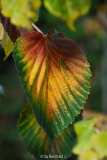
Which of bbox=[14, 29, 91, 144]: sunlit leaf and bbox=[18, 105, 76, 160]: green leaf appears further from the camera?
bbox=[18, 105, 76, 160]: green leaf

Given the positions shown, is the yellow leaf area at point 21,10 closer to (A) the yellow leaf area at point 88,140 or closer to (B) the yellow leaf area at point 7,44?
(B) the yellow leaf area at point 7,44

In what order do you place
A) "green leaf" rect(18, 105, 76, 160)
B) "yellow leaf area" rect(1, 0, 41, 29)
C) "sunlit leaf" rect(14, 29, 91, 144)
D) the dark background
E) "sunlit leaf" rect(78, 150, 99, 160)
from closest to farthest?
"yellow leaf area" rect(1, 0, 41, 29) < "sunlit leaf" rect(14, 29, 91, 144) < "green leaf" rect(18, 105, 76, 160) < "sunlit leaf" rect(78, 150, 99, 160) < the dark background

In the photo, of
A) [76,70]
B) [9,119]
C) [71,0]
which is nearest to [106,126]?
[76,70]

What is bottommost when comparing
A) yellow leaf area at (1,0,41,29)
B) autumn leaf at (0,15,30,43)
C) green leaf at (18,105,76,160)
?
green leaf at (18,105,76,160)

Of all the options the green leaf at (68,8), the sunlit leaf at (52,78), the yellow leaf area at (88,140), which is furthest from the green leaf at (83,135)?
the green leaf at (68,8)

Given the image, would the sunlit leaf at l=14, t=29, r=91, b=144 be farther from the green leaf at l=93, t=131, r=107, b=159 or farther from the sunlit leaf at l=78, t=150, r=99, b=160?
the sunlit leaf at l=78, t=150, r=99, b=160

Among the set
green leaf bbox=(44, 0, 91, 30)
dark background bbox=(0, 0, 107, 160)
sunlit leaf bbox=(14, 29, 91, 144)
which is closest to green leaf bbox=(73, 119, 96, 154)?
sunlit leaf bbox=(14, 29, 91, 144)

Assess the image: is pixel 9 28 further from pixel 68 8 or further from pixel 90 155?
pixel 90 155

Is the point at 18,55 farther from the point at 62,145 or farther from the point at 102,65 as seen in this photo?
the point at 102,65
